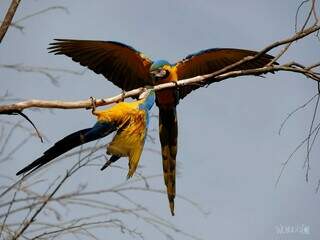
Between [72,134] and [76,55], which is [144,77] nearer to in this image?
[76,55]

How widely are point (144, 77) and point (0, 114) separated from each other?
3332mm

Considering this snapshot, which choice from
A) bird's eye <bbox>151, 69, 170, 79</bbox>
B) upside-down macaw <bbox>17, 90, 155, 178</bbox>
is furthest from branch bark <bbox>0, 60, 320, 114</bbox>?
bird's eye <bbox>151, 69, 170, 79</bbox>

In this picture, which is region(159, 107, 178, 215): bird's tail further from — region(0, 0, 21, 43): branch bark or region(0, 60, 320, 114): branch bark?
region(0, 0, 21, 43): branch bark

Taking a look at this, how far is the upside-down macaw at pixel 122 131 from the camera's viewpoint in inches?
146

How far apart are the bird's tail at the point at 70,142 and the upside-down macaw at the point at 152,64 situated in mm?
2474

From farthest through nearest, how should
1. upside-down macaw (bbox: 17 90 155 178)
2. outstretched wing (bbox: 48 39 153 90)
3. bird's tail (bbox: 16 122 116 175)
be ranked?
outstretched wing (bbox: 48 39 153 90) → upside-down macaw (bbox: 17 90 155 178) → bird's tail (bbox: 16 122 116 175)

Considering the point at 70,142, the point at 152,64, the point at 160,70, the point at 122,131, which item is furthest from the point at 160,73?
the point at 70,142

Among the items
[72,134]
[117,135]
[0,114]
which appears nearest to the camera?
[0,114]

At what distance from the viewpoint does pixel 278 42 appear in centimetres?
388

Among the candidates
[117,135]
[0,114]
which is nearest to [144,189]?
[0,114]

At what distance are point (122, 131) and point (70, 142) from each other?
16.5 inches

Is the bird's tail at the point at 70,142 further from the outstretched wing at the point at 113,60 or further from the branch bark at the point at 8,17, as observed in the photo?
the outstretched wing at the point at 113,60

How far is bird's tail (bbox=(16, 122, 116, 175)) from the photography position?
358cm

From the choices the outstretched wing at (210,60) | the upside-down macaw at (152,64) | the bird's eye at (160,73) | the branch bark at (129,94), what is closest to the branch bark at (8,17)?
the branch bark at (129,94)
